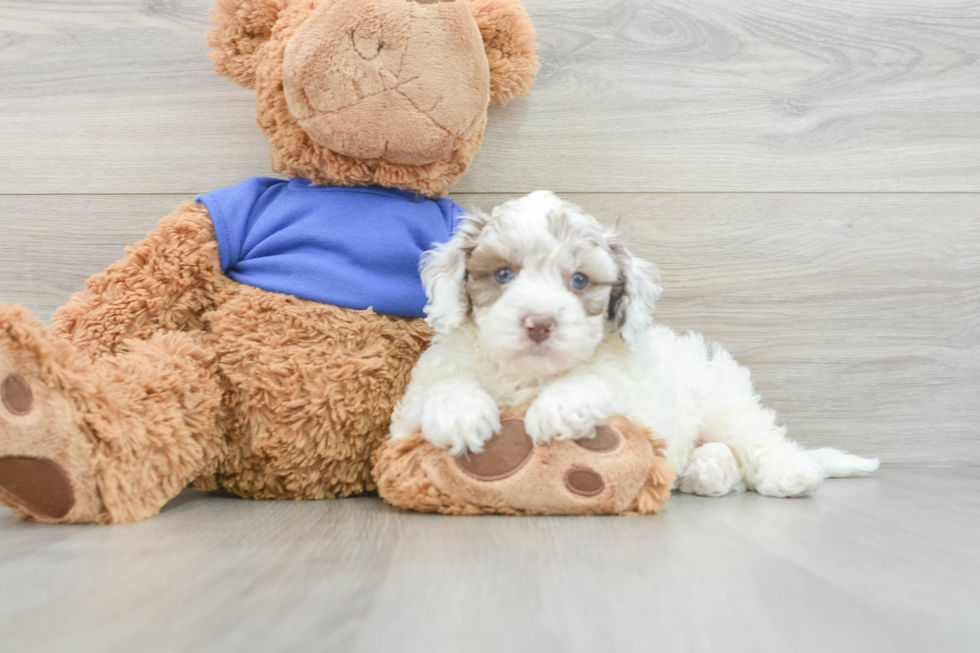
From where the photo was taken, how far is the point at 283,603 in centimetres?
62

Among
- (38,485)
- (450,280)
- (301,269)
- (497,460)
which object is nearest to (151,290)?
(301,269)

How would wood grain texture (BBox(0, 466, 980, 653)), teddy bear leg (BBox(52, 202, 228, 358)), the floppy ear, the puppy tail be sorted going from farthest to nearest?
the puppy tail → the floppy ear → teddy bear leg (BBox(52, 202, 228, 358)) → wood grain texture (BBox(0, 466, 980, 653))

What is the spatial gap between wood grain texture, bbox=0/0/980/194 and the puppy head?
0.43 m

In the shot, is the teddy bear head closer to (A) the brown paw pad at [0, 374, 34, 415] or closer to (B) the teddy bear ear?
(B) the teddy bear ear

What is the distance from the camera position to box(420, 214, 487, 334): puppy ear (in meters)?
1.02

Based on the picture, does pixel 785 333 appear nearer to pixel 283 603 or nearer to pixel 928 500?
pixel 928 500

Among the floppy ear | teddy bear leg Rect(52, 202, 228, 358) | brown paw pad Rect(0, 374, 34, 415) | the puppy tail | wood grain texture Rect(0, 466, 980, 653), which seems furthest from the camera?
the puppy tail

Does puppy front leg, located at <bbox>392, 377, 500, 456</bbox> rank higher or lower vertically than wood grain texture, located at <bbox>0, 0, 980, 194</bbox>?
lower

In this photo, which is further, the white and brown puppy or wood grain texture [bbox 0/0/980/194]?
wood grain texture [bbox 0/0/980/194]

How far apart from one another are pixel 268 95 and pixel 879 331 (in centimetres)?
122

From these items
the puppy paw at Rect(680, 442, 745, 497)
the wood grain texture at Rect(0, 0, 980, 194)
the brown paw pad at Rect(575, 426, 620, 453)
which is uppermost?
the wood grain texture at Rect(0, 0, 980, 194)

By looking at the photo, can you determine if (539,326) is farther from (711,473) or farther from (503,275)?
(711,473)

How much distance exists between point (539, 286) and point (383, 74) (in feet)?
1.23

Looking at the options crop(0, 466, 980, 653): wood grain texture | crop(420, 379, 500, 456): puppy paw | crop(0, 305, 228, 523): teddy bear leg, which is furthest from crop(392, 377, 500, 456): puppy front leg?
crop(0, 305, 228, 523): teddy bear leg
